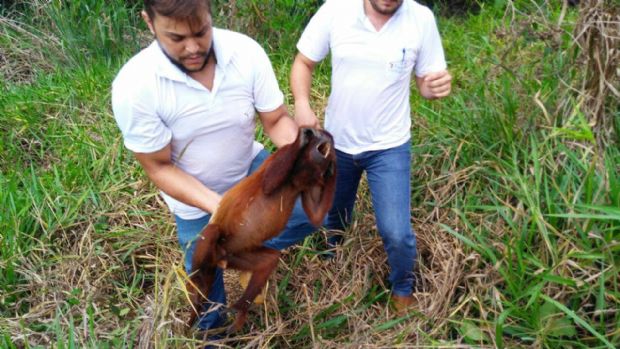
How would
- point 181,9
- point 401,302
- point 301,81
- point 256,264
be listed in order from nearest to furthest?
point 181,9, point 256,264, point 301,81, point 401,302

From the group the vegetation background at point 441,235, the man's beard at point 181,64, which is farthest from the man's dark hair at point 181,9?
the vegetation background at point 441,235

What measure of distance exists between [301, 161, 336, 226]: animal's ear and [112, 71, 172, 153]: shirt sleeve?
0.69m

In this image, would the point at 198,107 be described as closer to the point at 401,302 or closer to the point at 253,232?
the point at 253,232

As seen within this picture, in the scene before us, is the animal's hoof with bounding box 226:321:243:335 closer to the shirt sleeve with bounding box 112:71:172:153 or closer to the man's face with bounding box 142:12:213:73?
the shirt sleeve with bounding box 112:71:172:153

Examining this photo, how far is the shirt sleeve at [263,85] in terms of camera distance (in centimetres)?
271

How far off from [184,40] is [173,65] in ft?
0.45

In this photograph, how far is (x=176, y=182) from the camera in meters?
2.63

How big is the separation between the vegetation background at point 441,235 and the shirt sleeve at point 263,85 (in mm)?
873

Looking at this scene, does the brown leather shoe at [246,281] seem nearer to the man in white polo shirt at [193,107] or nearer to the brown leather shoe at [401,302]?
the man in white polo shirt at [193,107]

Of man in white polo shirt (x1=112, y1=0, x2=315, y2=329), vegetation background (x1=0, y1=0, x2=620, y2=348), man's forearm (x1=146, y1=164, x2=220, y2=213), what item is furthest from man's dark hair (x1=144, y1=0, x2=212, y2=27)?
vegetation background (x1=0, y1=0, x2=620, y2=348)

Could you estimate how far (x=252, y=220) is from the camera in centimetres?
264

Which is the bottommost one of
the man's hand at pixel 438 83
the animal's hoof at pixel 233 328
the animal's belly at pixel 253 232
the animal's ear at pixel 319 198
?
the animal's hoof at pixel 233 328

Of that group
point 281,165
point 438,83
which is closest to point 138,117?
point 281,165

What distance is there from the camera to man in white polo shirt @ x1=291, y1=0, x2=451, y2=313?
2.92 meters
